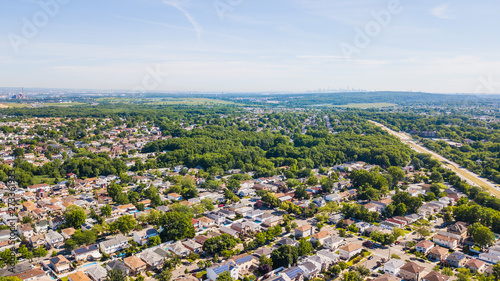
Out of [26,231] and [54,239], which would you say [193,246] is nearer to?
[54,239]

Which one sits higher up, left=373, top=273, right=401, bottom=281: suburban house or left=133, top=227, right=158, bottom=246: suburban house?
left=373, top=273, right=401, bottom=281: suburban house

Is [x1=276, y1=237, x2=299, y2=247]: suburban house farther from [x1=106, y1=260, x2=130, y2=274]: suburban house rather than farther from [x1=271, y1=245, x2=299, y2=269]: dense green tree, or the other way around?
[x1=106, y1=260, x2=130, y2=274]: suburban house

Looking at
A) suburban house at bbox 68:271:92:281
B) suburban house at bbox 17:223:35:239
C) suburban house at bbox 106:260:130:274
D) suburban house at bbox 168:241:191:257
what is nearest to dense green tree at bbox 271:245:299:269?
suburban house at bbox 168:241:191:257

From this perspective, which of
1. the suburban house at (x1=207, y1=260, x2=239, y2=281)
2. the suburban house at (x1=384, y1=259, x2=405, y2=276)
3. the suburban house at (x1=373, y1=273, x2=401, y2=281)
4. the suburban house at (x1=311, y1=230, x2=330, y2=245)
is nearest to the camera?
the suburban house at (x1=373, y1=273, x2=401, y2=281)

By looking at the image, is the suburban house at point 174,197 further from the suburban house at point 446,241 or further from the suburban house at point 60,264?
the suburban house at point 446,241

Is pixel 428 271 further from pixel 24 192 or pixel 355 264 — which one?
pixel 24 192

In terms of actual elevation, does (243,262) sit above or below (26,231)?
above

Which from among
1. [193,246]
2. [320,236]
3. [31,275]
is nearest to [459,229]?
[320,236]
